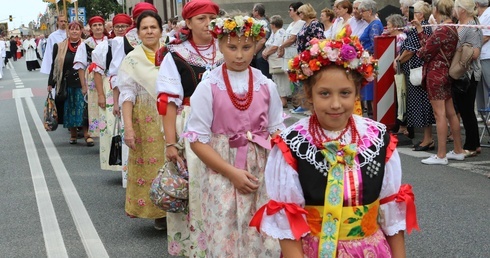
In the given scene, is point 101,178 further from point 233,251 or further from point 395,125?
point 233,251

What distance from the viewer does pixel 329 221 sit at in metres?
3.21

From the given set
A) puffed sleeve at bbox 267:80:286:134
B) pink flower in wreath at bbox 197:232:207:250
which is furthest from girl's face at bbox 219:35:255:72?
pink flower in wreath at bbox 197:232:207:250

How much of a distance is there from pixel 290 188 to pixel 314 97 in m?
0.35

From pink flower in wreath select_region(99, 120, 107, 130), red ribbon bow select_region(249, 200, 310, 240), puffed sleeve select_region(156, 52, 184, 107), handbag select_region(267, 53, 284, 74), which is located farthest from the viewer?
handbag select_region(267, 53, 284, 74)

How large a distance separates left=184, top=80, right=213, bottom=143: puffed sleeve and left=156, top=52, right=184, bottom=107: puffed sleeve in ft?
2.43

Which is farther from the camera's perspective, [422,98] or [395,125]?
[395,125]

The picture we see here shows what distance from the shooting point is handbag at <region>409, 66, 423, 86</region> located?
1056cm

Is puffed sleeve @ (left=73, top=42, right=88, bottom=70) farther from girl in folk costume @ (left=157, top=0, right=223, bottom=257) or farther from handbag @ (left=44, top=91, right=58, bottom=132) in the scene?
girl in folk costume @ (left=157, top=0, right=223, bottom=257)

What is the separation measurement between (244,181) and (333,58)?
4.04ft

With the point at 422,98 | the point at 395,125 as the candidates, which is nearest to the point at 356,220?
the point at 422,98

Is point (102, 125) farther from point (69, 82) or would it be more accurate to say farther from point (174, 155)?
point (174, 155)

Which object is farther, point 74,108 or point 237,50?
point 74,108

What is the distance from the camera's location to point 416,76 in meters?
10.6

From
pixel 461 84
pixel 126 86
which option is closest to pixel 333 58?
pixel 126 86
